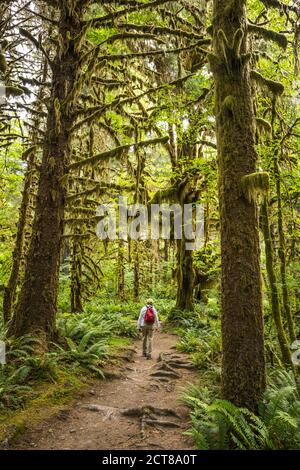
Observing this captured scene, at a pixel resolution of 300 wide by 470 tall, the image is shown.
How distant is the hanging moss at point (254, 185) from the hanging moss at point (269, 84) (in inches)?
106

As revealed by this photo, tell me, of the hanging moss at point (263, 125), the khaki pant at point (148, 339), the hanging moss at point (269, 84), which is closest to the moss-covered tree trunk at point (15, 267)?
Result: the khaki pant at point (148, 339)

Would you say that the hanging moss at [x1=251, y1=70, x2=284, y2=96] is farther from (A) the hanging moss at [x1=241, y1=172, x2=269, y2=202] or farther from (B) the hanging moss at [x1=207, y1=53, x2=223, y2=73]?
(A) the hanging moss at [x1=241, y1=172, x2=269, y2=202]

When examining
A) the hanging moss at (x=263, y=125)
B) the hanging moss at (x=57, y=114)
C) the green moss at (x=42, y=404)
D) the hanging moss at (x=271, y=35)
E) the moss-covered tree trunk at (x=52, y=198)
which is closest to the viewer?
the green moss at (x=42, y=404)

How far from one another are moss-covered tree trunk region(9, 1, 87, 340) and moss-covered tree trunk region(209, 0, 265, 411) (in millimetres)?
3921

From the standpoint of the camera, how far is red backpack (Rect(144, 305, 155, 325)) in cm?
1148

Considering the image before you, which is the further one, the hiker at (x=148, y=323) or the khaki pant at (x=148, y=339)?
the khaki pant at (x=148, y=339)

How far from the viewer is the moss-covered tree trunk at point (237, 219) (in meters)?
5.83

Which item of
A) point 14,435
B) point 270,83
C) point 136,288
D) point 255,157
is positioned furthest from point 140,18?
point 136,288

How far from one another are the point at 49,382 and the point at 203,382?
3516mm

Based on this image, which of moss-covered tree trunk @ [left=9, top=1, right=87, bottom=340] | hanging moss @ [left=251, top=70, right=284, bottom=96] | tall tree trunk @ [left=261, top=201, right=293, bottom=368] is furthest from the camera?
moss-covered tree trunk @ [left=9, top=1, right=87, bottom=340]

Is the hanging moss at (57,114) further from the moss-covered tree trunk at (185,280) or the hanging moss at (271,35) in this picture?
the moss-covered tree trunk at (185,280)

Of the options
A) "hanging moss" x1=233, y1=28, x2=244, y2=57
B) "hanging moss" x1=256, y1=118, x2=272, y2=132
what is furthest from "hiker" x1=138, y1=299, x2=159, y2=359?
"hanging moss" x1=233, y1=28, x2=244, y2=57

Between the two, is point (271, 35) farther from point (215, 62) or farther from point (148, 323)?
point (148, 323)

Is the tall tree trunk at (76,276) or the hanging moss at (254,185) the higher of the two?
the hanging moss at (254,185)
